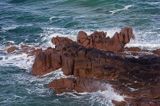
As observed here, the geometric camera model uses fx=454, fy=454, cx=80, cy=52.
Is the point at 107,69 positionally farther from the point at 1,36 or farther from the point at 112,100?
the point at 1,36

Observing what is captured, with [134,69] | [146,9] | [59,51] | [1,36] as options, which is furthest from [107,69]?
[146,9]

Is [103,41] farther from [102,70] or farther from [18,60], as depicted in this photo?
[18,60]

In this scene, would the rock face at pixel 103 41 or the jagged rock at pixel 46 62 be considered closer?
the jagged rock at pixel 46 62

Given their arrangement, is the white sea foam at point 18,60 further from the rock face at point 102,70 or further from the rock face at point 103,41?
the rock face at point 103,41

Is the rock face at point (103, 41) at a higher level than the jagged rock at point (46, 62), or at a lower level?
higher

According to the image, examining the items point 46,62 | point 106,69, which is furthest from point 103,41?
point 46,62

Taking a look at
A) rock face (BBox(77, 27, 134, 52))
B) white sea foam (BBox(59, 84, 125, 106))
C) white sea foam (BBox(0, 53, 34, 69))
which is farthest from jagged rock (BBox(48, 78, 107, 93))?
white sea foam (BBox(0, 53, 34, 69))

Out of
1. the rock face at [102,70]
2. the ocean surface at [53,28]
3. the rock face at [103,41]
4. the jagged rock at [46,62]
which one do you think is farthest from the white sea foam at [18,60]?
the rock face at [103,41]
